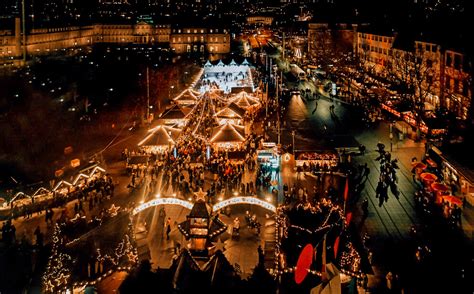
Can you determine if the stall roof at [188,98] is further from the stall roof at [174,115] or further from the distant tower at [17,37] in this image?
the distant tower at [17,37]

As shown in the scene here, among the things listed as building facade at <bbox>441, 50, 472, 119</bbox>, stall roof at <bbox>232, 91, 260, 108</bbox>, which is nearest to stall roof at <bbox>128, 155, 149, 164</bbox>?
stall roof at <bbox>232, 91, 260, 108</bbox>

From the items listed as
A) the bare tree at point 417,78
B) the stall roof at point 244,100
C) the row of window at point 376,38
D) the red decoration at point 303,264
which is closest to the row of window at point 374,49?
the row of window at point 376,38

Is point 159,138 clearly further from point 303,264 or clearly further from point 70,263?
point 303,264

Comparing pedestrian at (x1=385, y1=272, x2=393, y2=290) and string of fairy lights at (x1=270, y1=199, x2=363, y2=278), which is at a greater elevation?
string of fairy lights at (x1=270, y1=199, x2=363, y2=278)

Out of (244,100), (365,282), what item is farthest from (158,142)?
(365,282)

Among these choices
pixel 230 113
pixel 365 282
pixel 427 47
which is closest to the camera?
pixel 365 282

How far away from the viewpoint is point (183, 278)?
6.67 m

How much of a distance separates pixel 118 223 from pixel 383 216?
8.70 metres

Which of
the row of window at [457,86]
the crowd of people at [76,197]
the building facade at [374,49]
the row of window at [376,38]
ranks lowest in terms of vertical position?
the crowd of people at [76,197]

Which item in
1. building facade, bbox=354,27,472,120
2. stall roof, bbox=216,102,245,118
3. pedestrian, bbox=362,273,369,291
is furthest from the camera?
stall roof, bbox=216,102,245,118

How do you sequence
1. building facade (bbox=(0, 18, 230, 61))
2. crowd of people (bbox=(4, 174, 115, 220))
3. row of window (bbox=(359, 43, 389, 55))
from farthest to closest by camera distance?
building facade (bbox=(0, 18, 230, 61)) < row of window (bbox=(359, 43, 389, 55)) < crowd of people (bbox=(4, 174, 115, 220))

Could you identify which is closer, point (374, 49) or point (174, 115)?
point (174, 115)

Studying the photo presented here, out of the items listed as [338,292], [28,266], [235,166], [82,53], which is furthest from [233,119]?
[82,53]

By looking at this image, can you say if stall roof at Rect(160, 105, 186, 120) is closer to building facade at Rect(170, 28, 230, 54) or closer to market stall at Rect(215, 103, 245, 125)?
market stall at Rect(215, 103, 245, 125)
